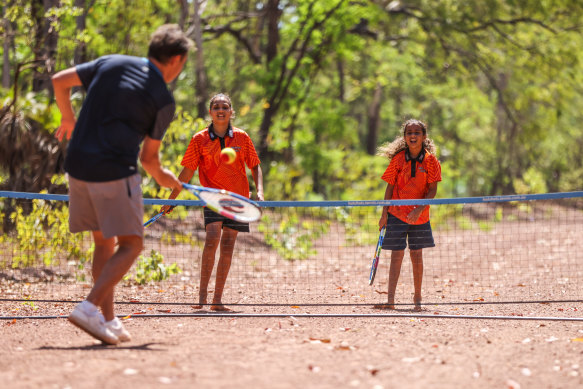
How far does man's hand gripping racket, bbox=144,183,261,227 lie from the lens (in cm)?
543

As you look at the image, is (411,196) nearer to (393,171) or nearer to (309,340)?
(393,171)

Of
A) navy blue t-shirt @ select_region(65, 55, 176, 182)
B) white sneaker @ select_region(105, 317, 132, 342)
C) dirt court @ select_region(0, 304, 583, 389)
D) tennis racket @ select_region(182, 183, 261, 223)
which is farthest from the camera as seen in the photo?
tennis racket @ select_region(182, 183, 261, 223)

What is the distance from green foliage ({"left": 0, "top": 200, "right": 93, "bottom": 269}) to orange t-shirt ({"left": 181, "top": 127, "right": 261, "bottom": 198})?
3058mm

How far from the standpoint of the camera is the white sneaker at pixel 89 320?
4668mm

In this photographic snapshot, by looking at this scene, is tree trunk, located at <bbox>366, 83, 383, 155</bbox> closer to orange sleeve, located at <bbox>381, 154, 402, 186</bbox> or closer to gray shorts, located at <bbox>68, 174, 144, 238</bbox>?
orange sleeve, located at <bbox>381, 154, 402, 186</bbox>

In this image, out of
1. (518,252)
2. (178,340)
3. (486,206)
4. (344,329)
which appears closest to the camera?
(178,340)

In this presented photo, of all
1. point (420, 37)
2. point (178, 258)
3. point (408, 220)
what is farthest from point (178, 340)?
point (420, 37)

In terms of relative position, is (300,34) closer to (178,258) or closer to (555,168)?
(178,258)

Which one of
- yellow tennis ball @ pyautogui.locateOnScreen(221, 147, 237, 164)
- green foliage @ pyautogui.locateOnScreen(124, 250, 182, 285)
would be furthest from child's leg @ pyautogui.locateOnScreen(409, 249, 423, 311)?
green foliage @ pyautogui.locateOnScreen(124, 250, 182, 285)

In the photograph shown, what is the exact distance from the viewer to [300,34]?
18703mm

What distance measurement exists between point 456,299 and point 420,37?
56.3 feet

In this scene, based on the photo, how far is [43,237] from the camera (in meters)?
9.50

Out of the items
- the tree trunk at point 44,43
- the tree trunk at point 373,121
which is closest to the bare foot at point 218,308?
the tree trunk at point 44,43

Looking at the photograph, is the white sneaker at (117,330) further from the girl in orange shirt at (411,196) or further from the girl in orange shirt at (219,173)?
the girl in orange shirt at (411,196)
